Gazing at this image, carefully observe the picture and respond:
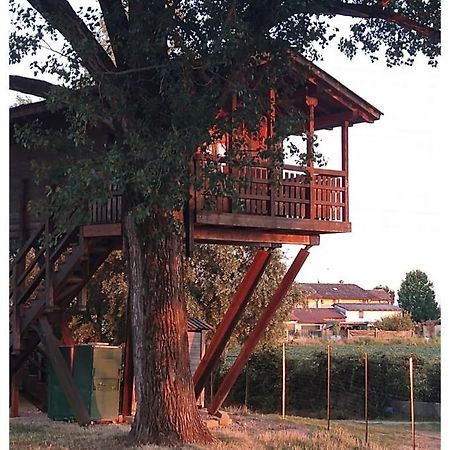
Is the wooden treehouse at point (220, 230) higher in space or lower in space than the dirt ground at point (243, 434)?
higher

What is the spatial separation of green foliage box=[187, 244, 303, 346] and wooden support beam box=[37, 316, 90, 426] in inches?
228

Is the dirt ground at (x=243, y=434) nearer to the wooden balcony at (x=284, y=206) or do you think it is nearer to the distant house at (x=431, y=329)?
the wooden balcony at (x=284, y=206)

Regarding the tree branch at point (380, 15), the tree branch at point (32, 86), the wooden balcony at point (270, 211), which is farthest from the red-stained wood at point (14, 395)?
the tree branch at point (380, 15)

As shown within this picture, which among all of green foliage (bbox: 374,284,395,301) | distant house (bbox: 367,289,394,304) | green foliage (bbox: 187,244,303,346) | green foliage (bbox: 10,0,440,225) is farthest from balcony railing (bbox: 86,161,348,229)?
green foliage (bbox: 374,284,395,301)

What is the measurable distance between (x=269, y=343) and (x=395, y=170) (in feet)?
16.9

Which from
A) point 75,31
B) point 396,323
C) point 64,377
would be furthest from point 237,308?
point 396,323

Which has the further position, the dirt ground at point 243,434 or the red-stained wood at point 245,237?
the red-stained wood at point 245,237

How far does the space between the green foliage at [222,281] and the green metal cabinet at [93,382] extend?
5.27m

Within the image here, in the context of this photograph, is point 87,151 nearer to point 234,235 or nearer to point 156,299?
point 156,299

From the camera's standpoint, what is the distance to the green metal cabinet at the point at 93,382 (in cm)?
1218

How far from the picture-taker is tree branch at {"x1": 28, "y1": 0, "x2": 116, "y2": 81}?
935 centimetres

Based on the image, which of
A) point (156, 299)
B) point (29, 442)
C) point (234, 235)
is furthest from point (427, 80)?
point (29, 442)

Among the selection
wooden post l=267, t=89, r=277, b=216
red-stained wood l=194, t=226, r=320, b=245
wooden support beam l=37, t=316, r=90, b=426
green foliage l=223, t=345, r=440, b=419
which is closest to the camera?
wooden post l=267, t=89, r=277, b=216

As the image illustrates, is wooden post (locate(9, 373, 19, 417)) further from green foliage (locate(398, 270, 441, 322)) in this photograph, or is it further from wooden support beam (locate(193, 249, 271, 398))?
green foliage (locate(398, 270, 441, 322))
